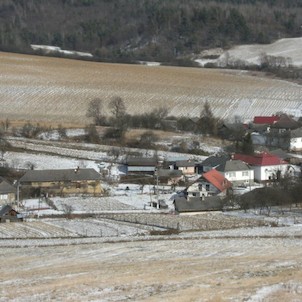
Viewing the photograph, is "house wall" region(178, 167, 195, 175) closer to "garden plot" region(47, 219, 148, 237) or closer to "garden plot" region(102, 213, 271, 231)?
"garden plot" region(102, 213, 271, 231)

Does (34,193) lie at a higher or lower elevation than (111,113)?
lower

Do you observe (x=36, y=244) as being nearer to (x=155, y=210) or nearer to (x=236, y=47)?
(x=155, y=210)

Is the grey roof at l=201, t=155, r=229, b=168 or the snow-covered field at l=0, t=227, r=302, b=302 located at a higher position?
the grey roof at l=201, t=155, r=229, b=168

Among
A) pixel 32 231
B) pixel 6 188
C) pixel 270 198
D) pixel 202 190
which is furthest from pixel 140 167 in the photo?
pixel 32 231

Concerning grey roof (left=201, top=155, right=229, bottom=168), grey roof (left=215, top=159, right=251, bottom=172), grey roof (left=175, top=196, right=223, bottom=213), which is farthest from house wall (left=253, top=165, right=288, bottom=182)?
grey roof (left=175, top=196, right=223, bottom=213)

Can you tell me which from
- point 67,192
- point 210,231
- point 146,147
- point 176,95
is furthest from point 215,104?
point 210,231
